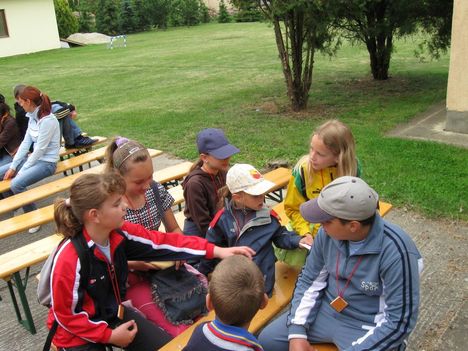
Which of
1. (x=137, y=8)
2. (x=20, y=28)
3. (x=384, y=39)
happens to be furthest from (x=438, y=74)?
(x=137, y=8)

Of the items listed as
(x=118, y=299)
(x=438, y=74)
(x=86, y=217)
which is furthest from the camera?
(x=438, y=74)

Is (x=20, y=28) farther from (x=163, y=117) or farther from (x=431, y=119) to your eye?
(x=431, y=119)

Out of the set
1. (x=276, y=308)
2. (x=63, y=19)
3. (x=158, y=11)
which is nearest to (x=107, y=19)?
(x=158, y=11)

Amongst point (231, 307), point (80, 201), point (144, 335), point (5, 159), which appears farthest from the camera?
point (5, 159)

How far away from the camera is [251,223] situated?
2.79 m

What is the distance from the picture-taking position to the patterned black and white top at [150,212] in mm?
3119

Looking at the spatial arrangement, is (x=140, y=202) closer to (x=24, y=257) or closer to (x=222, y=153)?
(x=222, y=153)

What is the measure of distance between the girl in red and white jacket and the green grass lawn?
344 centimetres

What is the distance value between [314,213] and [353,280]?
385 mm

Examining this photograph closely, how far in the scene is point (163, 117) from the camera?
10047 millimetres

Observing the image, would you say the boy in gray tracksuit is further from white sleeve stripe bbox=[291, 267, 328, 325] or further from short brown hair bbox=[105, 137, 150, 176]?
short brown hair bbox=[105, 137, 150, 176]

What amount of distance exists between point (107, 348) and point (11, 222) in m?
2.12

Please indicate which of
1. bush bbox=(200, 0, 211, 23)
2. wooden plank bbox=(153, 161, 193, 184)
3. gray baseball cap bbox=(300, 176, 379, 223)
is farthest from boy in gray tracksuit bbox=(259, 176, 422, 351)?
bush bbox=(200, 0, 211, 23)

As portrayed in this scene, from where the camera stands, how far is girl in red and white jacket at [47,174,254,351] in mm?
2371
